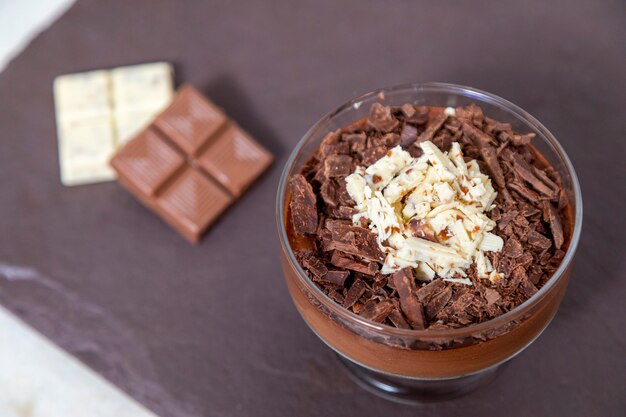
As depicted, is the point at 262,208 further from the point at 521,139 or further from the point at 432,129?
the point at 521,139

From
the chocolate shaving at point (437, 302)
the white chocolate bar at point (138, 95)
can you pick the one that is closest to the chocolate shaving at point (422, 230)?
the chocolate shaving at point (437, 302)

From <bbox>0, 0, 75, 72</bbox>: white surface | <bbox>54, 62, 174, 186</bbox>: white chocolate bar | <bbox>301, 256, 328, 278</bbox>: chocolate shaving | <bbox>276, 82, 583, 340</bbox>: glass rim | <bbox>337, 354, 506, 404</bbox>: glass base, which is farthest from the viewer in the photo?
<bbox>0, 0, 75, 72</bbox>: white surface

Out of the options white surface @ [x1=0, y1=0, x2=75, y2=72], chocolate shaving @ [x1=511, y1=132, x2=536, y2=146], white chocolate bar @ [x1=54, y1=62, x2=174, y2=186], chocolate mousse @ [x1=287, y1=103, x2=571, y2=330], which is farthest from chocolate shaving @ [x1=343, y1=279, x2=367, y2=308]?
white surface @ [x1=0, y1=0, x2=75, y2=72]

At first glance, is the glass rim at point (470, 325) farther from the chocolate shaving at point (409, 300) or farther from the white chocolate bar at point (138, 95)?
the white chocolate bar at point (138, 95)

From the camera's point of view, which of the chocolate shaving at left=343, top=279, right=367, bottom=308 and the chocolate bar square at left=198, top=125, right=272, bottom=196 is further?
the chocolate bar square at left=198, top=125, right=272, bottom=196

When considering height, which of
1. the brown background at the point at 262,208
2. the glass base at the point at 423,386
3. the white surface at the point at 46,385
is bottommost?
the white surface at the point at 46,385

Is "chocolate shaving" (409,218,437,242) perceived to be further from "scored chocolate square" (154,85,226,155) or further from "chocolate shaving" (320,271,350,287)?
"scored chocolate square" (154,85,226,155)

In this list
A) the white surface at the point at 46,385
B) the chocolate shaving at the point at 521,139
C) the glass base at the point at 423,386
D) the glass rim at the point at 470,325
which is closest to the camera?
Answer: the glass rim at the point at 470,325
